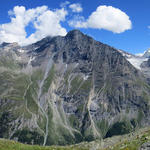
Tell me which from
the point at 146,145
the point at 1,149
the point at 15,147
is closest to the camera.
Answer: the point at 146,145

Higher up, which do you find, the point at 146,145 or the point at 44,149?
the point at 146,145

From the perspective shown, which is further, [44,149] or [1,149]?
[44,149]

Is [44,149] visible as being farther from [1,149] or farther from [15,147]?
[1,149]

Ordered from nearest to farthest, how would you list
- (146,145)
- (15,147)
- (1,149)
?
(146,145) → (1,149) → (15,147)

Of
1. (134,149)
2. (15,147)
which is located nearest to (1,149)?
(15,147)

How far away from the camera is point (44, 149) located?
2392 inches

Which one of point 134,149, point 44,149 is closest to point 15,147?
point 44,149

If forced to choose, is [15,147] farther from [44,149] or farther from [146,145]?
[146,145]

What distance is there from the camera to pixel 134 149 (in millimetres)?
41375

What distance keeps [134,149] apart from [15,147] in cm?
3143

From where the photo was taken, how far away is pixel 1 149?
52.7 metres

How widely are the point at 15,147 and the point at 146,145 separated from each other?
34.1m

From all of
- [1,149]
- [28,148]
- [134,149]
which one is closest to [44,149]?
[28,148]

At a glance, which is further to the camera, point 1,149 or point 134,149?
point 1,149
